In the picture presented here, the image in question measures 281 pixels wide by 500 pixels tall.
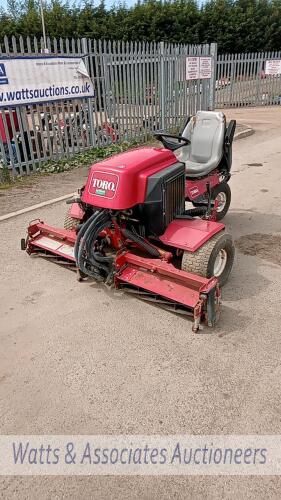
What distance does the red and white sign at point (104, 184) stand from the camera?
3.38 metres

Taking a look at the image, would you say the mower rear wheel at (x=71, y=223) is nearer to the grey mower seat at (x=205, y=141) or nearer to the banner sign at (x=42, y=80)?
the grey mower seat at (x=205, y=141)

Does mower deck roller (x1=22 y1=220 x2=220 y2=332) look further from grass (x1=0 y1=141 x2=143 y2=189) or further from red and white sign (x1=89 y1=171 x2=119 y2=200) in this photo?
grass (x1=0 y1=141 x2=143 y2=189)

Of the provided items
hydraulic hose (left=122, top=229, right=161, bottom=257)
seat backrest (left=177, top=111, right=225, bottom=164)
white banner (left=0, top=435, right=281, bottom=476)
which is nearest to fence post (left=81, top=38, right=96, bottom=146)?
seat backrest (left=177, top=111, right=225, bottom=164)

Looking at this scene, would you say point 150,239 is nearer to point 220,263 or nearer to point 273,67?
point 220,263

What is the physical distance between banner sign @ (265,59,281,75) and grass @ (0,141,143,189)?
12.0 m

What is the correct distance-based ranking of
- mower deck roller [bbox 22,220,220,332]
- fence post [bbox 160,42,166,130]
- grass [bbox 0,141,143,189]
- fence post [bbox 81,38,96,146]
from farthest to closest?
fence post [bbox 160,42,166,130] < fence post [bbox 81,38,96,146] < grass [bbox 0,141,143,189] < mower deck roller [bbox 22,220,220,332]

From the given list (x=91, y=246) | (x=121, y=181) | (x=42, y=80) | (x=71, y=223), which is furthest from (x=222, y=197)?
(x=42, y=80)

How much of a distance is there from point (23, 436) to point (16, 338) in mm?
946

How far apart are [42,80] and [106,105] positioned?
2130 mm

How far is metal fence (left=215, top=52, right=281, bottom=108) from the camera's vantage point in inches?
734

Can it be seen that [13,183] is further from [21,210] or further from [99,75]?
[99,75]

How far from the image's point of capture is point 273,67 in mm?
19000

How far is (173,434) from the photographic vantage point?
2.35 meters

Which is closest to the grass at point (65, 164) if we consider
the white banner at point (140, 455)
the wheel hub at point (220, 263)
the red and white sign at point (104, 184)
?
the red and white sign at point (104, 184)
